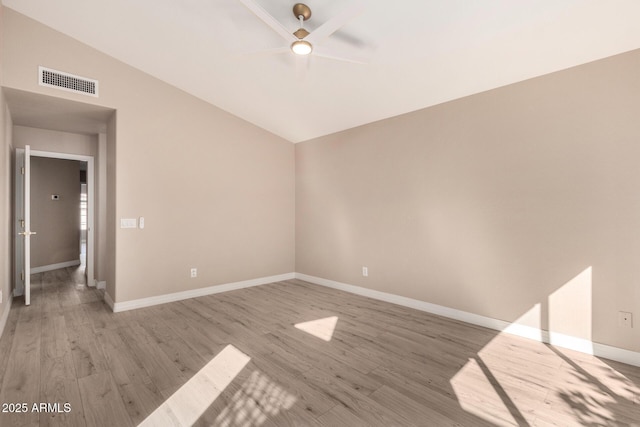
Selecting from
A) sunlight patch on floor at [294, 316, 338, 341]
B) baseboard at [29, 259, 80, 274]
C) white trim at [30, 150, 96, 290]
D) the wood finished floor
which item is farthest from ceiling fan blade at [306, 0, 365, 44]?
baseboard at [29, 259, 80, 274]

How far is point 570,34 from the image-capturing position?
8.00 feet

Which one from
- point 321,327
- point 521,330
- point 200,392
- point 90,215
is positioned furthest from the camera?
point 90,215

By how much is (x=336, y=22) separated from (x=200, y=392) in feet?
9.31

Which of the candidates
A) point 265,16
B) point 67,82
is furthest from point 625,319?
point 67,82

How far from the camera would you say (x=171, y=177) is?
14.0ft

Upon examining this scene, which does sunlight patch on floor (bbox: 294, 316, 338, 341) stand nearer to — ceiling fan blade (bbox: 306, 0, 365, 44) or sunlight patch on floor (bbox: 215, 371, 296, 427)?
sunlight patch on floor (bbox: 215, 371, 296, 427)

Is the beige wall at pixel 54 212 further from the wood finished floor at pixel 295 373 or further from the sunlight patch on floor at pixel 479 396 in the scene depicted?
the sunlight patch on floor at pixel 479 396

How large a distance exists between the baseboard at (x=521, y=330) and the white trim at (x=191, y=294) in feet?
5.52

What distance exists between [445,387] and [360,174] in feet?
10.2

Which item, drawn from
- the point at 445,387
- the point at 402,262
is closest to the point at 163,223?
the point at 402,262

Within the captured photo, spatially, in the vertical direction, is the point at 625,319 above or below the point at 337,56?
below

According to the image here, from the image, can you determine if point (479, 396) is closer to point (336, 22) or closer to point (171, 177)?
point (336, 22)

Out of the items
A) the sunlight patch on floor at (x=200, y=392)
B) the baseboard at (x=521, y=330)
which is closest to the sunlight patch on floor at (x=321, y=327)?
the sunlight patch on floor at (x=200, y=392)

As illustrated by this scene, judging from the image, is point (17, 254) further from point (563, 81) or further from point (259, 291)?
point (563, 81)
